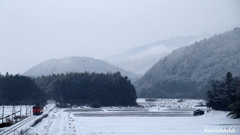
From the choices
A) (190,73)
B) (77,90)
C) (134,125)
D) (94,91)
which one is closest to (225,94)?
(134,125)

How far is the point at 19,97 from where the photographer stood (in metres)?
96.9

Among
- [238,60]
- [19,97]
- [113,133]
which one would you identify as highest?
[238,60]

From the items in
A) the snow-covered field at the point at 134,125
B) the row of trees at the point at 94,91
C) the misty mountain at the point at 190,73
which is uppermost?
the misty mountain at the point at 190,73

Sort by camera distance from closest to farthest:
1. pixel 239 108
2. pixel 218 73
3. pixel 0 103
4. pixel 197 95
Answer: pixel 239 108, pixel 0 103, pixel 197 95, pixel 218 73

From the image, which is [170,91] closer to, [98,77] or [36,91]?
[98,77]

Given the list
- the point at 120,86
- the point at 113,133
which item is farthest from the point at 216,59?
the point at 113,133

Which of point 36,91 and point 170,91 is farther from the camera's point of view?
point 170,91

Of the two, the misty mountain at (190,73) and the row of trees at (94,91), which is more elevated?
the misty mountain at (190,73)

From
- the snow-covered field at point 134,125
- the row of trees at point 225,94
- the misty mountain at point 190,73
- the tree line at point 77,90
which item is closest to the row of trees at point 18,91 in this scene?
the tree line at point 77,90

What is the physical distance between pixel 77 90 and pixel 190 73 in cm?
8984

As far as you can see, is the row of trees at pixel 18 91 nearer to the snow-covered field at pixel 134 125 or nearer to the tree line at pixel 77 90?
the tree line at pixel 77 90

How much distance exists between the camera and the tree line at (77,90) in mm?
96938

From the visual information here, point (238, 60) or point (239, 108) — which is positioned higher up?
point (238, 60)

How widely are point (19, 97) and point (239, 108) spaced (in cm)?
6569
